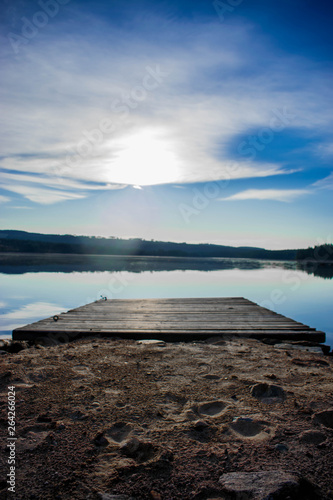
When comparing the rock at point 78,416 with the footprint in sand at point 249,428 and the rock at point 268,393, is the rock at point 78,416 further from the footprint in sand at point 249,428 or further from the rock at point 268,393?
the rock at point 268,393

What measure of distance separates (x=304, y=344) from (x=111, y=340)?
2961 millimetres

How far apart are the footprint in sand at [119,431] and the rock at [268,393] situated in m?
1.15

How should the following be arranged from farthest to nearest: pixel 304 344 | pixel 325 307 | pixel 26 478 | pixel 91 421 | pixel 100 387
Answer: pixel 325 307, pixel 304 344, pixel 100 387, pixel 91 421, pixel 26 478

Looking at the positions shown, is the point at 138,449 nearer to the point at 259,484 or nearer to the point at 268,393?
the point at 259,484

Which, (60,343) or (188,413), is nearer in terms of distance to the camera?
(188,413)

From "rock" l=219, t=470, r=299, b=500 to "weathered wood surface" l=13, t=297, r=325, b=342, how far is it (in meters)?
3.37

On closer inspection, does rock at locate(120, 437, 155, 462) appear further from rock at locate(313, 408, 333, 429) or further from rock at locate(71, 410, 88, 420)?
rock at locate(313, 408, 333, 429)

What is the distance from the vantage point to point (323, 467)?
6.08ft

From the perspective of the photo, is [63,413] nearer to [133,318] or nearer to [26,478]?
[26,478]

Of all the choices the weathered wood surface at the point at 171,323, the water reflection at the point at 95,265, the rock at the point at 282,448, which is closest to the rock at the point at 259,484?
the rock at the point at 282,448

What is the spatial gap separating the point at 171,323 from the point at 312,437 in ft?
Answer: 12.9

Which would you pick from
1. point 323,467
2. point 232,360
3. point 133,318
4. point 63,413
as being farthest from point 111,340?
point 323,467

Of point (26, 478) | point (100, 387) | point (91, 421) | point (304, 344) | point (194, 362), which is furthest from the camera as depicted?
point (304, 344)

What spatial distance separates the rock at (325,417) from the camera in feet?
7.64
